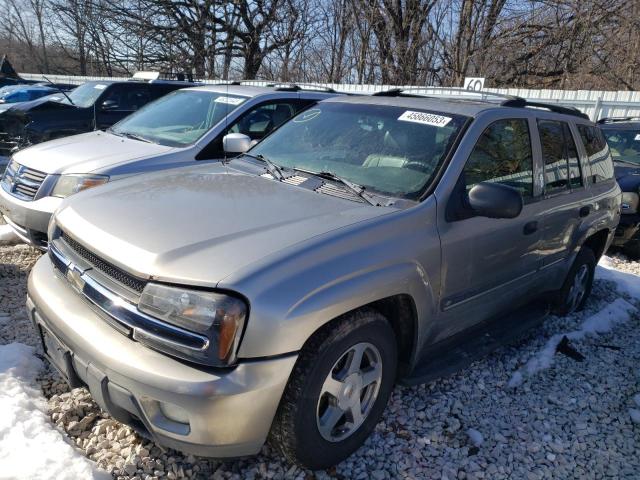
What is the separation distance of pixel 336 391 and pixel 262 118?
162 inches

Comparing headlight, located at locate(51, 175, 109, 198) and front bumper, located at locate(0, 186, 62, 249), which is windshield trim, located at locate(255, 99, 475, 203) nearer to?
headlight, located at locate(51, 175, 109, 198)

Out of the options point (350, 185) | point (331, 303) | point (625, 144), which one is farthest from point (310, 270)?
point (625, 144)

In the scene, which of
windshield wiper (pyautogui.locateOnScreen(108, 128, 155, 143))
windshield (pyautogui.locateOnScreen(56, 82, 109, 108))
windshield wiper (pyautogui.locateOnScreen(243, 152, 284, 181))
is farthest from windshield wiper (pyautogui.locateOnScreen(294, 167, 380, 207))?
windshield (pyautogui.locateOnScreen(56, 82, 109, 108))

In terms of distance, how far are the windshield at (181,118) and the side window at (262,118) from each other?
0.18m

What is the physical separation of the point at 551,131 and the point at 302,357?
8.96 feet

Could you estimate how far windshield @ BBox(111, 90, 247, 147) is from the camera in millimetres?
5387

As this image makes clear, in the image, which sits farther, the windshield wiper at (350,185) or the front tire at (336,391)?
the windshield wiper at (350,185)

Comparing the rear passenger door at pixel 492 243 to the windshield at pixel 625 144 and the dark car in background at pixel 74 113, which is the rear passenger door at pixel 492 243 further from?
the dark car in background at pixel 74 113

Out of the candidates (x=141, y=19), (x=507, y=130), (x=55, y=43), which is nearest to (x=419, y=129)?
(x=507, y=130)

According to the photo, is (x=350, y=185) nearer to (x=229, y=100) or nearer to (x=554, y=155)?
(x=554, y=155)

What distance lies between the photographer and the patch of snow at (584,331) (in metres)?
3.54

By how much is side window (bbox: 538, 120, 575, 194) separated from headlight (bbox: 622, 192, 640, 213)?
11.2 feet

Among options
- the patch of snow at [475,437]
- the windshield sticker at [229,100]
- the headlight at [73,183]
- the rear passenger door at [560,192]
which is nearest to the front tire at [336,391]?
the patch of snow at [475,437]

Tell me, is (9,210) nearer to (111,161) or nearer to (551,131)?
(111,161)
